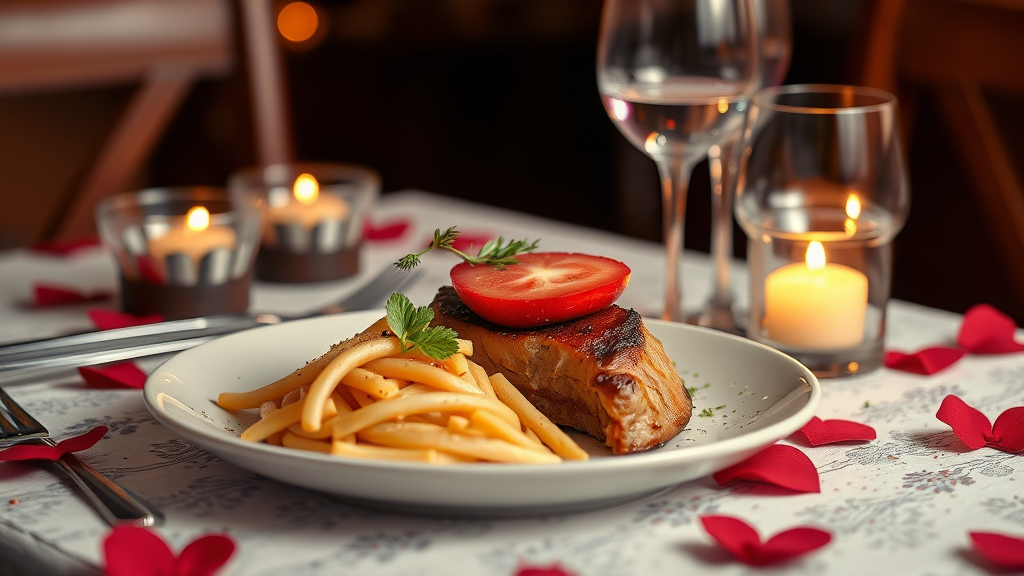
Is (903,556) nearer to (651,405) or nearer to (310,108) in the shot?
(651,405)

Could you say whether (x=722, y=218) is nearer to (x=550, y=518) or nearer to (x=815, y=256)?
(x=815, y=256)

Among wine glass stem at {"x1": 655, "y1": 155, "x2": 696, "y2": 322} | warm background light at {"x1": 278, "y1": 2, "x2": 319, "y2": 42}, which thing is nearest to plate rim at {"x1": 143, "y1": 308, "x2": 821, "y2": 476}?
wine glass stem at {"x1": 655, "y1": 155, "x2": 696, "y2": 322}

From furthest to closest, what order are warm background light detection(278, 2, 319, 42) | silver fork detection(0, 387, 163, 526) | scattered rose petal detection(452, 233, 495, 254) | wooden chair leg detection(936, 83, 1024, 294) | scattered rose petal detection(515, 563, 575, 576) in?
warm background light detection(278, 2, 319, 42) < wooden chair leg detection(936, 83, 1024, 294) < scattered rose petal detection(452, 233, 495, 254) < silver fork detection(0, 387, 163, 526) < scattered rose petal detection(515, 563, 575, 576)

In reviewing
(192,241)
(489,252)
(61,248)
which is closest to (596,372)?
(489,252)

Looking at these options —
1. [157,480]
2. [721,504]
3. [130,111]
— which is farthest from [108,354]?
[130,111]

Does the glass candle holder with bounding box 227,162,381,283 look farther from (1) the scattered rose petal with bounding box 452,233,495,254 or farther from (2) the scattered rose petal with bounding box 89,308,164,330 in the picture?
(2) the scattered rose petal with bounding box 89,308,164,330

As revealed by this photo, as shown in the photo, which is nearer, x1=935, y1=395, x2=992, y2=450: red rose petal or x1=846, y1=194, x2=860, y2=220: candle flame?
x1=935, y1=395, x2=992, y2=450: red rose petal

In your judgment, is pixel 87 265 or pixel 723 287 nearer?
pixel 723 287
